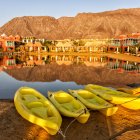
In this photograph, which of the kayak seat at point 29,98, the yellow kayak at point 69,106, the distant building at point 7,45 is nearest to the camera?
the yellow kayak at point 69,106

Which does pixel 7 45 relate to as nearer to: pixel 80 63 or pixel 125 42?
pixel 125 42

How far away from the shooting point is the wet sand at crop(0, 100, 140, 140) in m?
9.75

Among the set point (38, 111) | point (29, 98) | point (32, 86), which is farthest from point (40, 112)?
point (32, 86)

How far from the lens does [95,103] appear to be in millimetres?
12961

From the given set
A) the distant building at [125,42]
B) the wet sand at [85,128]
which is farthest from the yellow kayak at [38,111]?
the distant building at [125,42]

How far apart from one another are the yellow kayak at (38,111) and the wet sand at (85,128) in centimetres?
41

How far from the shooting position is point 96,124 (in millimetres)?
11172

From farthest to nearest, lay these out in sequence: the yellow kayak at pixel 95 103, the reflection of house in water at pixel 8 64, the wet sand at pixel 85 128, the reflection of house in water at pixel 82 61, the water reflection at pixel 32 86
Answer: the reflection of house in water at pixel 82 61 → the reflection of house in water at pixel 8 64 → the water reflection at pixel 32 86 → the yellow kayak at pixel 95 103 → the wet sand at pixel 85 128

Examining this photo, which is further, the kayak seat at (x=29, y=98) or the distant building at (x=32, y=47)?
the distant building at (x=32, y=47)

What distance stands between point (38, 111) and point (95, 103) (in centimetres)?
316

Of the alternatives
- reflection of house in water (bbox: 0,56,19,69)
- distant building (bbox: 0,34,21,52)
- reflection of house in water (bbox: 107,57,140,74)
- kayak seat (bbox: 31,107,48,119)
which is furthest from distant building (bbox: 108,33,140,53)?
kayak seat (bbox: 31,107,48,119)

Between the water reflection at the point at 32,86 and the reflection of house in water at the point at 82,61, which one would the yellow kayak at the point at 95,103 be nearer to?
the water reflection at the point at 32,86

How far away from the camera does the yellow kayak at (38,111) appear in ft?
31.0

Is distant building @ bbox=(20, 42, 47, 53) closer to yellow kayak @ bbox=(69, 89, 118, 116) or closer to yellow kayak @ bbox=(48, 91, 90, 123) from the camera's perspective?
yellow kayak @ bbox=(69, 89, 118, 116)
